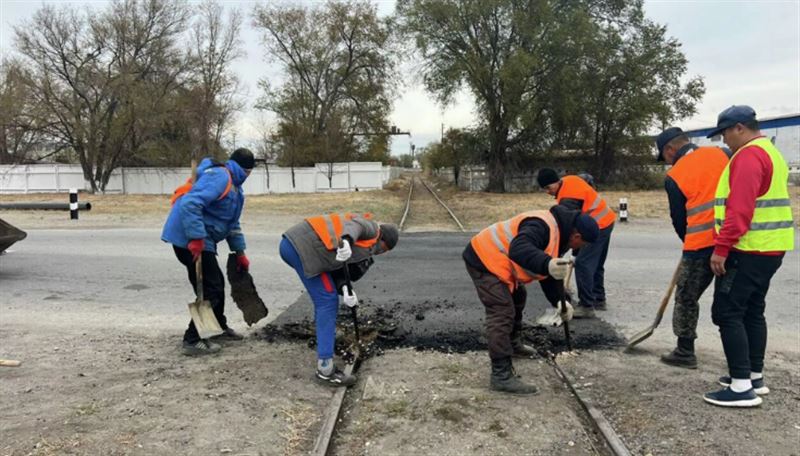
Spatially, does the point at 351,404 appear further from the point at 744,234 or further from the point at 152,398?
the point at 744,234

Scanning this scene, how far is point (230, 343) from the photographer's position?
519cm

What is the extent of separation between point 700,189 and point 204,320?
4.13 metres

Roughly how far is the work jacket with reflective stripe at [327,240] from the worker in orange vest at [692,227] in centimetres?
241

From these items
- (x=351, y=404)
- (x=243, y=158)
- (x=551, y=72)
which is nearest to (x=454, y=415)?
(x=351, y=404)

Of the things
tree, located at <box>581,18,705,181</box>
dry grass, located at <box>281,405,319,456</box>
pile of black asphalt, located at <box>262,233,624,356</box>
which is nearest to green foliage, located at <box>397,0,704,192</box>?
tree, located at <box>581,18,705,181</box>

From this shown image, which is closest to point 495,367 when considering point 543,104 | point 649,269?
point 649,269

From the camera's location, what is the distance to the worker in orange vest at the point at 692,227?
170 inches

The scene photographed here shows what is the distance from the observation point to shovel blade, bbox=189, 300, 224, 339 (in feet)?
15.9

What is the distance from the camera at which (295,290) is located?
24.5 feet

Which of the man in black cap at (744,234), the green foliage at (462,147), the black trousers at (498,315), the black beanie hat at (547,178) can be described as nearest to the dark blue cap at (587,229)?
the black trousers at (498,315)

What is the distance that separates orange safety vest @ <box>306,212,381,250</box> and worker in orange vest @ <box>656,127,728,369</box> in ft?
7.87

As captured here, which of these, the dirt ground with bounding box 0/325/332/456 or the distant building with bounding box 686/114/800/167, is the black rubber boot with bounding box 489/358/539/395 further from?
the distant building with bounding box 686/114/800/167

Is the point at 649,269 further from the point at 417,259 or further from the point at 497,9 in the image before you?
the point at 497,9

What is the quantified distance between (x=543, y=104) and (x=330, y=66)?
1575cm
